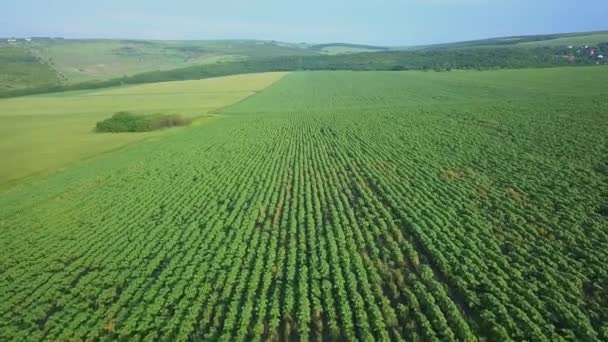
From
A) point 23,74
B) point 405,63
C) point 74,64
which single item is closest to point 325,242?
point 23,74

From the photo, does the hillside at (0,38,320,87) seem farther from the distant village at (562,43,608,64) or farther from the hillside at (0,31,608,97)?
the distant village at (562,43,608,64)

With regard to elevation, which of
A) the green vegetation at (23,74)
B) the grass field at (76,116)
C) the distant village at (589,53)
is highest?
the distant village at (589,53)

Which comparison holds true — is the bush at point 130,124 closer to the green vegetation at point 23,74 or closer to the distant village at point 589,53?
the green vegetation at point 23,74

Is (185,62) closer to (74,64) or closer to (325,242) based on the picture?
(74,64)

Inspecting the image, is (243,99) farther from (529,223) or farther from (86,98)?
(529,223)

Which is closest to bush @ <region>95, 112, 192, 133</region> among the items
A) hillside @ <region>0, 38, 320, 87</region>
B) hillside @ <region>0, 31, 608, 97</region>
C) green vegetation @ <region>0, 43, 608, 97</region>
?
hillside @ <region>0, 31, 608, 97</region>

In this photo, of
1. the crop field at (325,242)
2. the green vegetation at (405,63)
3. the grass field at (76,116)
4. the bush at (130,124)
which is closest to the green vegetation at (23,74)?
the green vegetation at (405,63)
